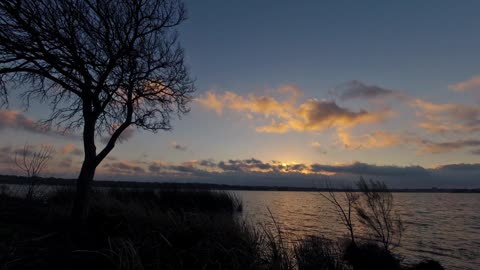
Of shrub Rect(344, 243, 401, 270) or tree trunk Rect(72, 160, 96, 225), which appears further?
shrub Rect(344, 243, 401, 270)

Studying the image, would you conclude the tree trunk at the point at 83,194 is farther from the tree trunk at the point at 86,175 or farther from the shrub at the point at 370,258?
the shrub at the point at 370,258

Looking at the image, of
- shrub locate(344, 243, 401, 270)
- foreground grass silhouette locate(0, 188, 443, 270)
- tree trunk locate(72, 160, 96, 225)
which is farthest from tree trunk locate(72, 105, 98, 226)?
shrub locate(344, 243, 401, 270)

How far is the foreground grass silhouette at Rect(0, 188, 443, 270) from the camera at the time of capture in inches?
214

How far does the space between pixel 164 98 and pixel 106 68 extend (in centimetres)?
292

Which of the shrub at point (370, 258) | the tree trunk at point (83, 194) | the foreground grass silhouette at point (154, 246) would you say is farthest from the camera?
the shrub at point (370, 258)

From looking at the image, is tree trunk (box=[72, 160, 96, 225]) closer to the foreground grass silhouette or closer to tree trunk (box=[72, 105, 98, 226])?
tree trunk (box=[72, 105, 98, 226])

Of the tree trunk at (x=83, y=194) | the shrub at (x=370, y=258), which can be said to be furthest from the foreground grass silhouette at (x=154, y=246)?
the tree trunk at (x=83, y=194)

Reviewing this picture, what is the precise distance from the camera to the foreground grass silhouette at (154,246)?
5445 millimetres

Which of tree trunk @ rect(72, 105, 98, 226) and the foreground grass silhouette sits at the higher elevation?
tree trunk @ rect(72, 105, 98, 226)

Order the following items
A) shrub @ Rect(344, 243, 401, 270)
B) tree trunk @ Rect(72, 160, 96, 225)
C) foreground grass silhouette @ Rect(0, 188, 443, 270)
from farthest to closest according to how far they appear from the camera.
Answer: shrub @ Rect(344, 243, 401, 270) → tree trunk @ Rect(72, 160, 96, 225) → foreground grass silhouette @ Rect(0, 188, 443, 270)

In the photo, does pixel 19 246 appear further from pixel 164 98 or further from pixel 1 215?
pixel 164 98

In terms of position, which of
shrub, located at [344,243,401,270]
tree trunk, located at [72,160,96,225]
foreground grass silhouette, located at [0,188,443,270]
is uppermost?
tree trunk, located at [72,160,96,225]

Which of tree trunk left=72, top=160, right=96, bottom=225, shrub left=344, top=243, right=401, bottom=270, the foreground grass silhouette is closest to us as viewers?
the foreground grass silhouette

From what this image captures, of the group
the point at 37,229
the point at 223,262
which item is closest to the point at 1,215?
the point at 37,229
